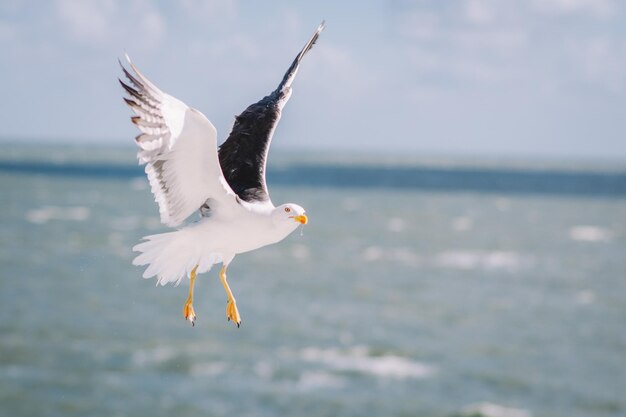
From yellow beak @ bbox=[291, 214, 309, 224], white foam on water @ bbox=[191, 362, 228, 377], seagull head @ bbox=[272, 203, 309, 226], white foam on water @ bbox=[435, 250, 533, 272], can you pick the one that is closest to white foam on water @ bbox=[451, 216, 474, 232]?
white foam on water @ bbox=[435, 250, 533, 272]

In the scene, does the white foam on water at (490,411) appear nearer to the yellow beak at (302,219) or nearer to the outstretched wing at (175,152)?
the outstretched wing at (175,152)

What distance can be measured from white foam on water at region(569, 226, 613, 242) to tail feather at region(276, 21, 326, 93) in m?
154

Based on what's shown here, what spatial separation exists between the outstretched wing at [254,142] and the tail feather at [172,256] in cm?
47

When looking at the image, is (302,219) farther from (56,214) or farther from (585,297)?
(56,214)

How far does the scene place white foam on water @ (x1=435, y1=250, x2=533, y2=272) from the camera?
12550 centimetres

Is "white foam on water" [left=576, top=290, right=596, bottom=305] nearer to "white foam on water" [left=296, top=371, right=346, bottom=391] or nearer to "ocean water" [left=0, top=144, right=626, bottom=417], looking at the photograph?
"ocean water" [left=0, top=144, right=626, bottom=417]

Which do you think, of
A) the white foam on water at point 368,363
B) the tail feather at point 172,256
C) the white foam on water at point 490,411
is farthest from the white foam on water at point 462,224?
the tail feather at point 172,256

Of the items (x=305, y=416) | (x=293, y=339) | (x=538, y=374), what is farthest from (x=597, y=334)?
(x=305, y=416)

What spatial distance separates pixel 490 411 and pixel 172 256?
64.5 m

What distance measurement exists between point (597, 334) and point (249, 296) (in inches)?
1482

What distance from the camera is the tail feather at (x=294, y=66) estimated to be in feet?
24.1

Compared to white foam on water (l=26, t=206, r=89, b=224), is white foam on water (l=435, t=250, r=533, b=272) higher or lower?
lower

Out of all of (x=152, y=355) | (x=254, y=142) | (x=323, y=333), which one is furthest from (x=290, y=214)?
(x=323, y=333)

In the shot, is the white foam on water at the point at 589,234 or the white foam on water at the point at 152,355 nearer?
the white foam on water at the point at 152,355
